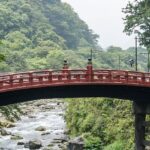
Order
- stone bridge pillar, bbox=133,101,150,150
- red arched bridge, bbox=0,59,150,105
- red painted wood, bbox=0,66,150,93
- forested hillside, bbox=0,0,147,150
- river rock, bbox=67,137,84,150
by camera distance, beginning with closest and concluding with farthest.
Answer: red painted wood, bbox=0,66,150,93
red arched bridge, bbox=0,59,150,105
stone bridge pillar, bbox=133,101,150,150
river rock, bbox=67,137,84,150
forested hillside, bbox=0,0,147,150

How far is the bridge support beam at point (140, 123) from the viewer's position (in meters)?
48.7

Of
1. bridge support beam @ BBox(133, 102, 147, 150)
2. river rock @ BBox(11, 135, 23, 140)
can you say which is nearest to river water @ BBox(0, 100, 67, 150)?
river rock @ BBox(11, 135, 23, 140)

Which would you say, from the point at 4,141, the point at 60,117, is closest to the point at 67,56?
the point at 60,117

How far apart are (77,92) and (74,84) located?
10.2 ft

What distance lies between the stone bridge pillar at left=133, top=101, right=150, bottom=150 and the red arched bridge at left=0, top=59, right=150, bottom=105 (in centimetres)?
79

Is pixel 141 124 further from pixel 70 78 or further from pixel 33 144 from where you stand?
pixel 33 144

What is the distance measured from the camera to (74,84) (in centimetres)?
4494

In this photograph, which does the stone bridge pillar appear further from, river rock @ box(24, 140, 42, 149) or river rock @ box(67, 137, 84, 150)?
river rock @ box(24, 140, 42, 149)

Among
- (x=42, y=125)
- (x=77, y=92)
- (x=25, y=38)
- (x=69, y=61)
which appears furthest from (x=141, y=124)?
(x=25, y=38)

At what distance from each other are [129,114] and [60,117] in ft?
115

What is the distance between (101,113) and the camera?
6500 centimetres

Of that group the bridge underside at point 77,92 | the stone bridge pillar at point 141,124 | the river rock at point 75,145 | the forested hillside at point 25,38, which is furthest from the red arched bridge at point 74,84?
the forested hillside at point 25,38

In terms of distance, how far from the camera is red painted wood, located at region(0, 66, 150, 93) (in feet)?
141

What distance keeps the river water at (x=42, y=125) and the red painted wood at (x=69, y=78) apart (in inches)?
785
